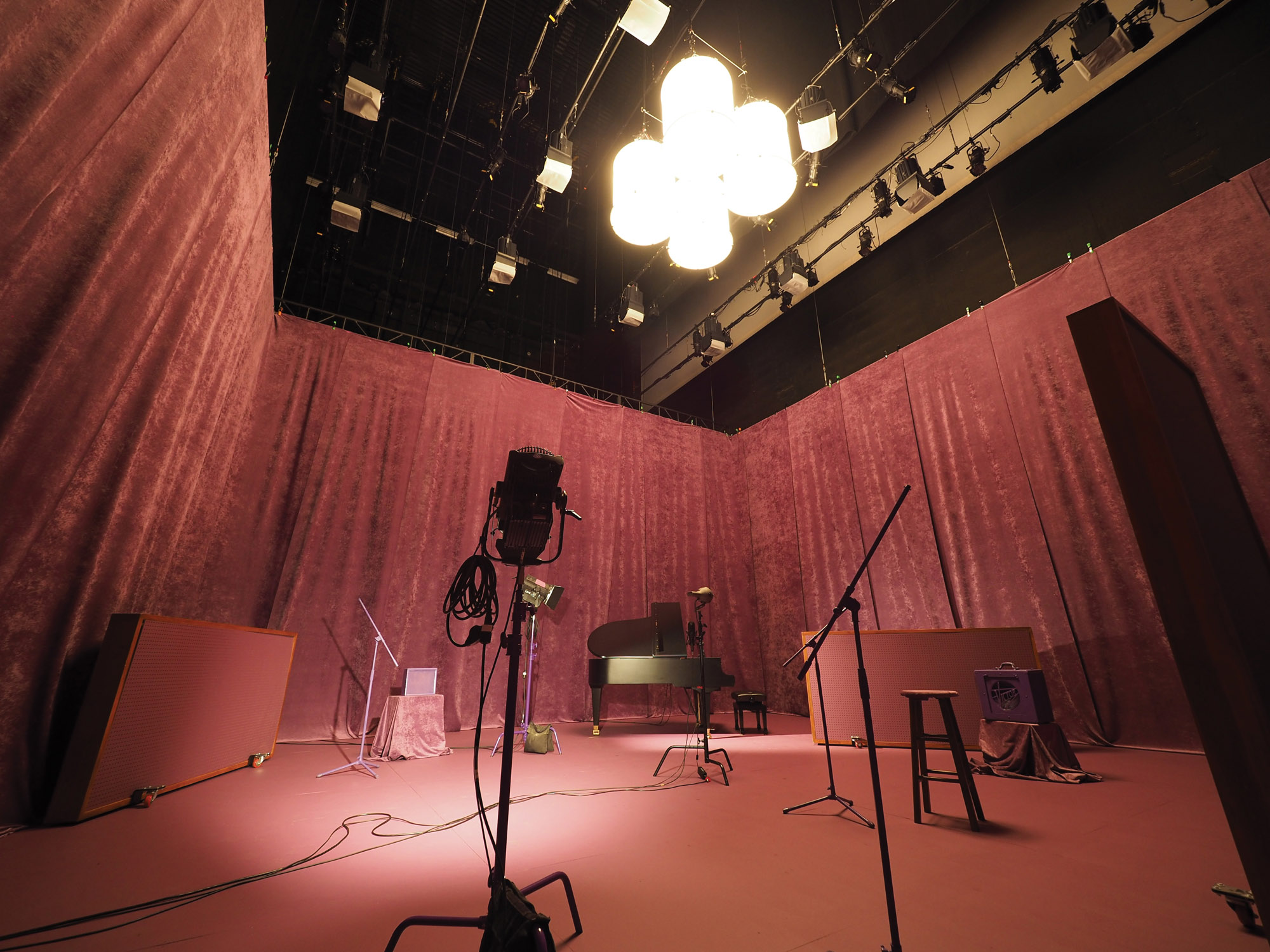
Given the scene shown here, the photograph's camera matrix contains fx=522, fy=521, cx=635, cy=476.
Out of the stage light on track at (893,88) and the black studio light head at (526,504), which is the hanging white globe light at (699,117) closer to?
the stage light on track at (893,88)

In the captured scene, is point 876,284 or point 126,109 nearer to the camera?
point 126,109

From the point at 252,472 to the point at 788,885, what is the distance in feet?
17.9

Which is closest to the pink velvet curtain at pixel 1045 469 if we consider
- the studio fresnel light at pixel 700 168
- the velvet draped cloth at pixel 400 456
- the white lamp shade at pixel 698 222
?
the velvet draped cloth at pixel 400 456

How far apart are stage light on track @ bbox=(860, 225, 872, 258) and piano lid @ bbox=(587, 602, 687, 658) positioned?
4.57 metres

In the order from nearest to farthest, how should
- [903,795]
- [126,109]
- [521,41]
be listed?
[126,109] < [903,795] < [521,41]

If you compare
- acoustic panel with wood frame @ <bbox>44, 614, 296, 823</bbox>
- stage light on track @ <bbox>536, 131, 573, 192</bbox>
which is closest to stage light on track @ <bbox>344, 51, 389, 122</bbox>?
stage light on track @ <bbox>536, 131, 573, 192</bbox>

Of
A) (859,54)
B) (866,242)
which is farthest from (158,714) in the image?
(866,242)

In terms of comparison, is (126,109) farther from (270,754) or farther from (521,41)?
(521,41)

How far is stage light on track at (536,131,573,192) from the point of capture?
5.05 metres

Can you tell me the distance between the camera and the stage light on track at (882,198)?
18.3 feet

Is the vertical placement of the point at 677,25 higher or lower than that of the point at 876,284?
higher

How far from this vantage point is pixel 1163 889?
1.66 meters

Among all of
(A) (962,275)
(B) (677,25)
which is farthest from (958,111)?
(B) (677,25)

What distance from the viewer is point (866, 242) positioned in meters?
6.00
